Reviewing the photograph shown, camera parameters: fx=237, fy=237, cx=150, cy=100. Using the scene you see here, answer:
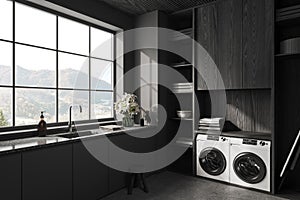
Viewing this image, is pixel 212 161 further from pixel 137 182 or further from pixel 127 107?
pixel 127 107

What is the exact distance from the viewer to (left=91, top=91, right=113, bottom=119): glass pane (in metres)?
3.66

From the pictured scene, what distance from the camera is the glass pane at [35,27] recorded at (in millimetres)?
2765

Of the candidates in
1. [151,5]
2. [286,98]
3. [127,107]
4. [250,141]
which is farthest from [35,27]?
[286,98]

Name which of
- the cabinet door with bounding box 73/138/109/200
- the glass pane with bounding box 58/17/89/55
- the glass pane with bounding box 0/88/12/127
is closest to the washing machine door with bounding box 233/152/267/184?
the cabinet door with bounding box 73/138/109/200

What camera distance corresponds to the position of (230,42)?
3.33 m

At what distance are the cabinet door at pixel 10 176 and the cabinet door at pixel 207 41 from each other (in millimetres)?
2584

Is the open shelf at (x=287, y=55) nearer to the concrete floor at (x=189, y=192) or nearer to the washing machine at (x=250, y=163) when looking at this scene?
the washing machine at (x=250, y=163)

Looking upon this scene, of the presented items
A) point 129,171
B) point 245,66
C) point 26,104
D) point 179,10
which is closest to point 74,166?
point 129,171

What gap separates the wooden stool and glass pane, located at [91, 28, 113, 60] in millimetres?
1909

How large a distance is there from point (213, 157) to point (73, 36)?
2654 millimetres

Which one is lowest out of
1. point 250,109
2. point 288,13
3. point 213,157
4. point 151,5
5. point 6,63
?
point 213,157

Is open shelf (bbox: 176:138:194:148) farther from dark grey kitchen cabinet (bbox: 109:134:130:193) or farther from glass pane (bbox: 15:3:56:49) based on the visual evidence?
glass pane (bbox: 15:3:56:49)

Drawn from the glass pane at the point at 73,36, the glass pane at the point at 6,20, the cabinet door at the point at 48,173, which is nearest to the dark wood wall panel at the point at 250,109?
the glass pane at the point at 73,36

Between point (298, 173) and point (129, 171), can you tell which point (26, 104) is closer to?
point (129, 171)
